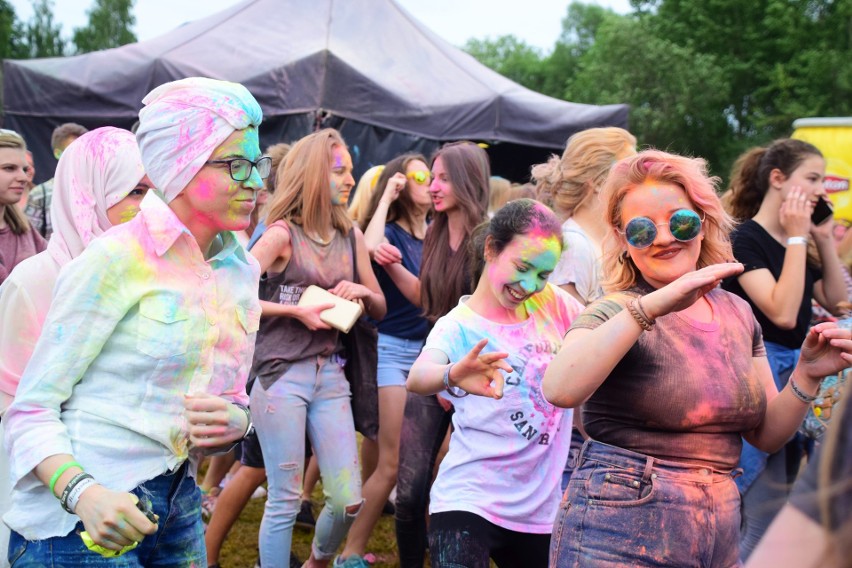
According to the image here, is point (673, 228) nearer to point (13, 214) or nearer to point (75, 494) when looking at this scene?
point (75, 494)

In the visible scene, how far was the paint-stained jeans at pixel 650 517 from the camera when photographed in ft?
7.29

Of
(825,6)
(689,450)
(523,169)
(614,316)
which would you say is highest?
(825,6)

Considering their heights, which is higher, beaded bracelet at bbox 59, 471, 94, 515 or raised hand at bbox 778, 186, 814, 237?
raised hand at bbox 778, 186, 814, 237

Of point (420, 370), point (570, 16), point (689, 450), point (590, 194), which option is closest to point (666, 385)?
point (689, 450)

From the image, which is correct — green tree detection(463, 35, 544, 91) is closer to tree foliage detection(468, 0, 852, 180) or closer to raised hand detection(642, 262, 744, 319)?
tree foliage detection(468, 0, 852, 180)

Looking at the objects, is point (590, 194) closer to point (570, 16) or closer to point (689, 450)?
point (689, 450)

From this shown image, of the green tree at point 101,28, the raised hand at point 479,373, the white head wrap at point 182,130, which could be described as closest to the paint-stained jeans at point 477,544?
the raised hand at point 479,373

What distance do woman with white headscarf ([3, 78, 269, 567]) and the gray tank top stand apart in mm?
1841

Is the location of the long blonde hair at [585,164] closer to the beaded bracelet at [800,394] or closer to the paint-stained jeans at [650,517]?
the beaded bracelet at [800,394]

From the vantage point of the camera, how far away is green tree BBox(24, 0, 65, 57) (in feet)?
146

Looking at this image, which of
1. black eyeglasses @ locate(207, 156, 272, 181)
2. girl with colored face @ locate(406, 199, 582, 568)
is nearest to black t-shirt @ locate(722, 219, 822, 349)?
girl with colored face @ locate(406, 199, 582, 568)

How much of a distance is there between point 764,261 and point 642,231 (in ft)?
7.49

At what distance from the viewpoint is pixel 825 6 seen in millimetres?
31828

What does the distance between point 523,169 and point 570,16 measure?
190ft
